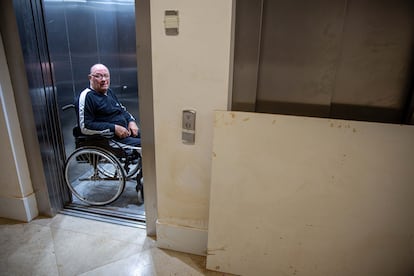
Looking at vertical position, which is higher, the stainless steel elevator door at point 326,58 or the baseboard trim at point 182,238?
the stainless steel elevator door at point 326,58

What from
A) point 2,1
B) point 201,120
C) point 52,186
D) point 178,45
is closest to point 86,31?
point 2,1

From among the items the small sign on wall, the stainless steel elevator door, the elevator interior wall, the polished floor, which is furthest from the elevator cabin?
the polished floor

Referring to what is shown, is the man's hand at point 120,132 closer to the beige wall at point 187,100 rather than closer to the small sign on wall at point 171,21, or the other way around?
the beige wall at point 187,100

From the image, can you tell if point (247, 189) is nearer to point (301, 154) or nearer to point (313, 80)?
point (301, 154)

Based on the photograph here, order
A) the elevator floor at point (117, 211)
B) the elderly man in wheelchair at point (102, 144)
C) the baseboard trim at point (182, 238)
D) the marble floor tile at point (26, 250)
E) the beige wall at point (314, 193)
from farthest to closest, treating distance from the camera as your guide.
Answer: the elderly man in wheelchair at point (102, 144) → the elevator floor at point (117, 211) → the baseboard trim at point (182, 238) → the marble floor tile at point (26, 250) → the beige wall at point (314, 193)

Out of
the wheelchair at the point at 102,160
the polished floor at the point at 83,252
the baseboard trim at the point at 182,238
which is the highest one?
the wheelchair at the point at 102,160

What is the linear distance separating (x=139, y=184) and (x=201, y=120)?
1.21 metres

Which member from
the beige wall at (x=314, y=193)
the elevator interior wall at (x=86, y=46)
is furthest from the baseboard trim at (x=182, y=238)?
the elevator interior wall at (x=86, y=46)

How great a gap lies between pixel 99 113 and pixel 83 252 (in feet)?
4.23

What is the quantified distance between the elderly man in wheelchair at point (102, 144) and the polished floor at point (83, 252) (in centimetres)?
35

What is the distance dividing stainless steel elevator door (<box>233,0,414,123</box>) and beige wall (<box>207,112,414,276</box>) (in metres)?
0.25

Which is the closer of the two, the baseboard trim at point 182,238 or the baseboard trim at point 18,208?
the baseboard trim at point 182,238

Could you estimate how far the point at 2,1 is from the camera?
1620mm

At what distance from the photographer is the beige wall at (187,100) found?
133 cm
